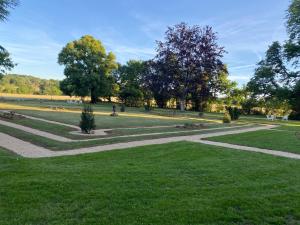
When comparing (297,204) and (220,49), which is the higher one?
(220,49)

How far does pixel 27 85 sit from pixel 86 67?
52.0 meters

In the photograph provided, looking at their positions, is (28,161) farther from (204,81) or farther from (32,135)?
(204,81)

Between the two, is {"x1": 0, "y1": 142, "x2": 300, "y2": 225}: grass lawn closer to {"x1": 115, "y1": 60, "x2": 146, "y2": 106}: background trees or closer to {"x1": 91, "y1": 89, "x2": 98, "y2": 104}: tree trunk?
{"x1": 91, "y1": 89, "x2": 98, "y2": 104}: tree trunk

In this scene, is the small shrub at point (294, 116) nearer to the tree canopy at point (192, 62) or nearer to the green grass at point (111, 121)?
the tree canopy at point (192, 62)

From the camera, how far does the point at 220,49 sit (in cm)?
3231

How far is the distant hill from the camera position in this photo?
79.1m

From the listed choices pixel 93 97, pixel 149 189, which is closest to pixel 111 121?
pixel 149 189

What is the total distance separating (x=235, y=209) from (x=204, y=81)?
28.3m

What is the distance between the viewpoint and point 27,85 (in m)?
90.2

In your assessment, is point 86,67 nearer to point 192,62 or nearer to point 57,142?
point 192,62

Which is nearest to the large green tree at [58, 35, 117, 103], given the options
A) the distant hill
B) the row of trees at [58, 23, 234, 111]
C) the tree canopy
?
the row of trees at [58, 23, 234, 111]

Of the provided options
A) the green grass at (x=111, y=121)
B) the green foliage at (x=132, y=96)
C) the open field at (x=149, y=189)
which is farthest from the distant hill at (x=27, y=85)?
the open field at (x=149, y=189)

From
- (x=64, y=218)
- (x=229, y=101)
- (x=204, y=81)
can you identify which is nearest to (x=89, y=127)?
(x=64, y=218)

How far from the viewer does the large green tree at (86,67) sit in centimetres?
4488
